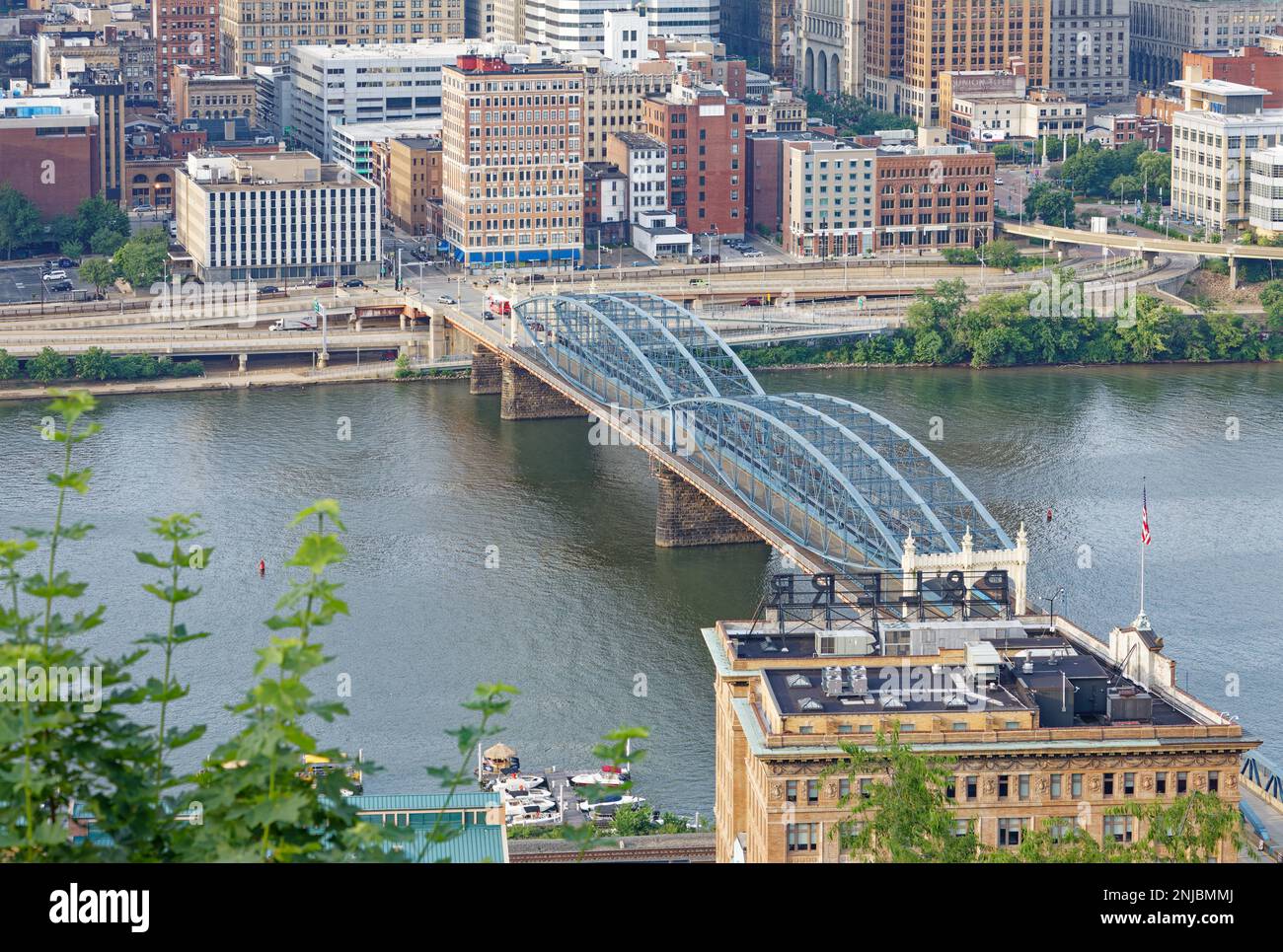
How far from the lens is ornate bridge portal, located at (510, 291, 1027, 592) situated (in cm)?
4978

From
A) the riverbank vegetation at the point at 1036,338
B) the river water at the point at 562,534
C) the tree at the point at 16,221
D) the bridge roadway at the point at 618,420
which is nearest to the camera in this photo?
the river water at the point at 562,534

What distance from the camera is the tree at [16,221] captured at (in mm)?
92875

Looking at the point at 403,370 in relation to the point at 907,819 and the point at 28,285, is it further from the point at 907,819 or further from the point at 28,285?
the point at 907,819

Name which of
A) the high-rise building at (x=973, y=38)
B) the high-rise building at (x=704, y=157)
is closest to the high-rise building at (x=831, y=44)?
the high-rise building at (x=973, y=38)

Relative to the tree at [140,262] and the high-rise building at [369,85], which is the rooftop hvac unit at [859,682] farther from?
the high-rise building at [369,85]

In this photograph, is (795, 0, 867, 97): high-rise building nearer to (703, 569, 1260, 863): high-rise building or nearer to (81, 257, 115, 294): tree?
(81, 257, 115, 294): tree

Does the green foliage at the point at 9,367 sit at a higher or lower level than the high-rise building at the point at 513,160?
lower

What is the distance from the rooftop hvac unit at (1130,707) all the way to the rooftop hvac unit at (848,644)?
3.80m

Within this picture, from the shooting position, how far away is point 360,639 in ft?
161

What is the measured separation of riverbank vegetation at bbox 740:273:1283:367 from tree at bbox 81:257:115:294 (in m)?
22.2

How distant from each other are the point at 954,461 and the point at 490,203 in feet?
99.7

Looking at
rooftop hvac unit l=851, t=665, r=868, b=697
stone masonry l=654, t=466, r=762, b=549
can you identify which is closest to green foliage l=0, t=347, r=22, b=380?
stone masonry l=654, t=466, r=762, b=549
